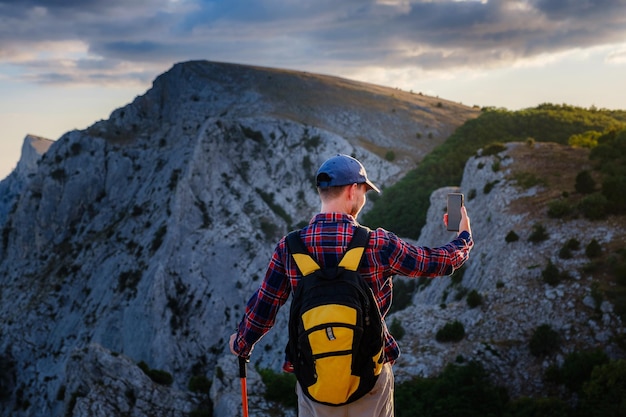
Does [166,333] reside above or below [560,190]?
below

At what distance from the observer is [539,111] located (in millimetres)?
59188

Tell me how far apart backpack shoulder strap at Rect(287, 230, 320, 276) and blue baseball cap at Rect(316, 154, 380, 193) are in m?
0.57

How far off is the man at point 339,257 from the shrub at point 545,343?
13640mm

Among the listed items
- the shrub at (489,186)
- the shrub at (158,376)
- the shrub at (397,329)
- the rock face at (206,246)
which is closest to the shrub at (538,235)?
the rock face at (206,246)

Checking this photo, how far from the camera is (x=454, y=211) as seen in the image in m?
5.93

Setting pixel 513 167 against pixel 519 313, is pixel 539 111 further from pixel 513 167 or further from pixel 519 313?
pixel 519 313

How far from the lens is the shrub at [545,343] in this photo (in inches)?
668

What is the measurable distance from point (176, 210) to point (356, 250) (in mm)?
48315

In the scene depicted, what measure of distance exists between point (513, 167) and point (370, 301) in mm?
28623

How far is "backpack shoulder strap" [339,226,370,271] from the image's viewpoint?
4609 millimetres

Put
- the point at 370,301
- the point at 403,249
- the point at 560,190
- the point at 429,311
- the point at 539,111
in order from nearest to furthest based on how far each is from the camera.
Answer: the point at 370,301, the point at 403,249, the point at 429,311, the point at 560,190, the point at 539,111

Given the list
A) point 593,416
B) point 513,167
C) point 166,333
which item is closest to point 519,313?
point 593,416

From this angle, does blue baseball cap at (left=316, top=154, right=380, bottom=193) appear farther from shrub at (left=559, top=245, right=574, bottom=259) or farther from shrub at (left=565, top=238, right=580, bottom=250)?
shrub at (left=565, top=238, right=580, bottom=250)

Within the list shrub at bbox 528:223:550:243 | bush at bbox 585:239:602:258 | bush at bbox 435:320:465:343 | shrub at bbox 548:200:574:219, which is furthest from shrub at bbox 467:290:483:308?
shrub at bbox 548:200:574:219
